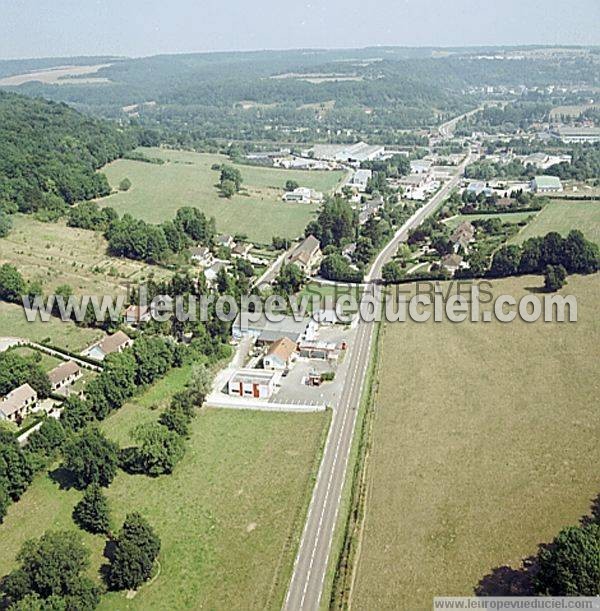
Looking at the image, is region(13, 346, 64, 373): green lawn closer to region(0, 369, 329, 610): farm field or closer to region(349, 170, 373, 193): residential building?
region(0, 369, 329, 610): farm field

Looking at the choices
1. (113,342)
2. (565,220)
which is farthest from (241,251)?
(565,220)

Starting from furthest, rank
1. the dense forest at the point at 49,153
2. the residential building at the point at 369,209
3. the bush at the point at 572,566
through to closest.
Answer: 1. the residential building at the point at 369,209
2. the dense forest at the point at 49,153
3. the bush at the point at 572,566

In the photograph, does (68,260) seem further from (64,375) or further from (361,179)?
(361,179)

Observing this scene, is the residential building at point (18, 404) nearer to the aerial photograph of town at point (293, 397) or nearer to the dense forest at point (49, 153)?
the aerial photograph of town at point (293, 397)

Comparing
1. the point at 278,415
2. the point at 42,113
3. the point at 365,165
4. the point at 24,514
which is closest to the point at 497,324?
the point at 278,415

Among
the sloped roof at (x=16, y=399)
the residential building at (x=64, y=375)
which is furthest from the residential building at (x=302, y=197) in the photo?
the sloped roof at (x=16, y=399)

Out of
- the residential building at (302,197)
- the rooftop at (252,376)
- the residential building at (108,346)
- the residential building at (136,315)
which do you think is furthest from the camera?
the residential building at (302,197)

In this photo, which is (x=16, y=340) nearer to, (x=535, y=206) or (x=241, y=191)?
(x=241, y=191)
